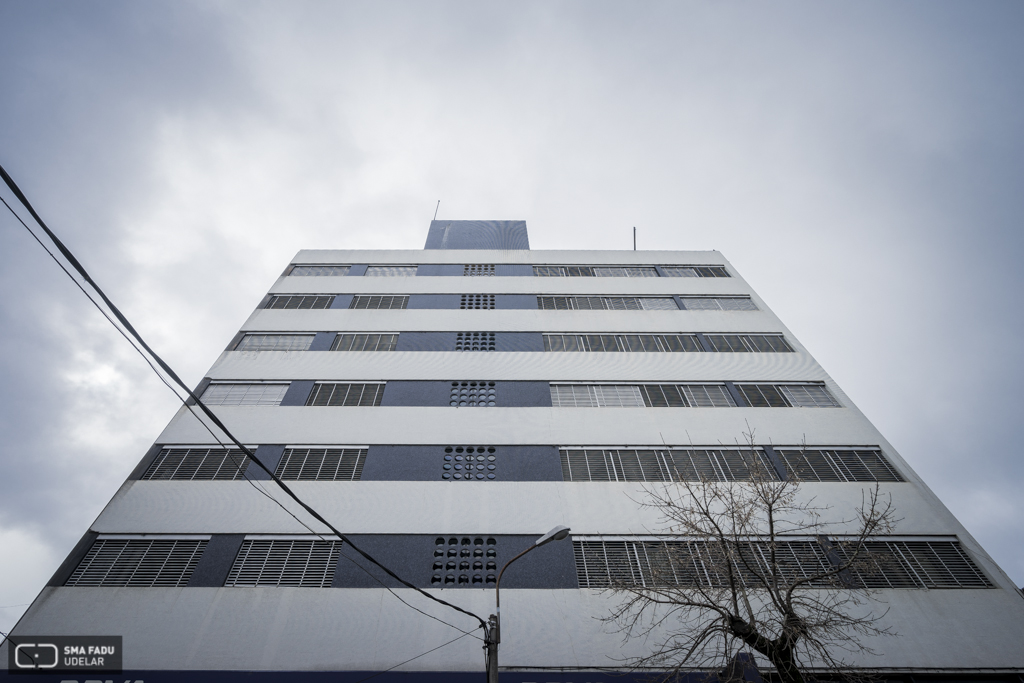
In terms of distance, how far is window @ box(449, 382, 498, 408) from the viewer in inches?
572

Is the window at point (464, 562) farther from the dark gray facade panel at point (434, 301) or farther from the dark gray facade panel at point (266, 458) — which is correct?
the dark gray facade panel at point (434, 301)

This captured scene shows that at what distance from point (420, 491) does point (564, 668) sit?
5.28 meters

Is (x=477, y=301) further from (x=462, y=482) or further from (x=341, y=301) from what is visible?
(x=462, y=482)

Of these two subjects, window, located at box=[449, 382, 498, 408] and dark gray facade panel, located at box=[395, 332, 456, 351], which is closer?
window, located at box=[449, 382, 498, 408]

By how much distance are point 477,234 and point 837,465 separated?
17.2 meters

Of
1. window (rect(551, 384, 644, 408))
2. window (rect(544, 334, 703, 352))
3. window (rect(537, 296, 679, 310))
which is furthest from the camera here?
window (rect(537, 296, 679, 310))

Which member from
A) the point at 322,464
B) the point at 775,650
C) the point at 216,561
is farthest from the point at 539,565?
the point at 216,561

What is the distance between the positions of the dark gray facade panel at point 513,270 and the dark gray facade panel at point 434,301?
257 centimetres

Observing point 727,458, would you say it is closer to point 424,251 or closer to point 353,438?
point 353,438

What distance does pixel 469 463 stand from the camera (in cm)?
1289

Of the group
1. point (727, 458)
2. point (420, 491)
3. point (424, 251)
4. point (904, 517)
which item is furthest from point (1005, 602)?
point (424, 251)

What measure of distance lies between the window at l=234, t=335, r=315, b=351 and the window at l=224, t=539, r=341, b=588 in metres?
7.30

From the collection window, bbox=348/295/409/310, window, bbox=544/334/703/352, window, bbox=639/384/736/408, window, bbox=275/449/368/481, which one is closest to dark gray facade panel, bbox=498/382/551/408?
window, bbox=544/334/703/352

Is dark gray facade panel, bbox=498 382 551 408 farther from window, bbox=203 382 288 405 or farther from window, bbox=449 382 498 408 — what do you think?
window, bbox=203 382 288 405
